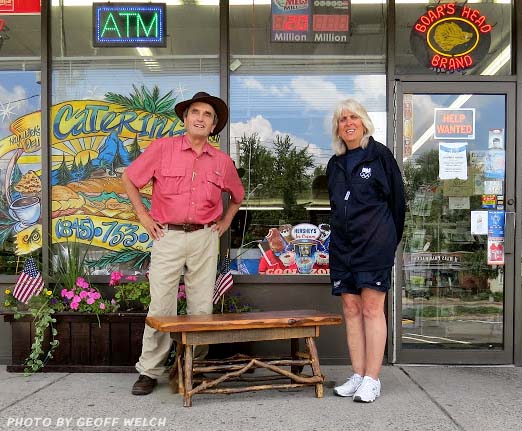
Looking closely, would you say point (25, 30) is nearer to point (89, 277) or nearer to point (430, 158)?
point (89, 277)

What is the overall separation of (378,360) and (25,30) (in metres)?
3.82

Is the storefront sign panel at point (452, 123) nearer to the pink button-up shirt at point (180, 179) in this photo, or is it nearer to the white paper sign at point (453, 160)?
the white paper sign at point (453, 160)

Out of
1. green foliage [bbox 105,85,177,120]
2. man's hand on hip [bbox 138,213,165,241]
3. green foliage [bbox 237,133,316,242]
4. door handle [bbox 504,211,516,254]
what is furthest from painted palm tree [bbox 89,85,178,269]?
door handle [bbox 504,211,516,254]

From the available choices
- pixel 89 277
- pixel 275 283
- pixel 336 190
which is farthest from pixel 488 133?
pixel 89 277

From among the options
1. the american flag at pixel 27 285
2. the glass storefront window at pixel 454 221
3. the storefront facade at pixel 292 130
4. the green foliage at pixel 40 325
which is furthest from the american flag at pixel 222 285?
the glass storefront window at pixel 454 221

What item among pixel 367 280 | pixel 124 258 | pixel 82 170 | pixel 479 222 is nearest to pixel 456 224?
pixel 479 222

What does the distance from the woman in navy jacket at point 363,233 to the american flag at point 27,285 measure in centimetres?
221

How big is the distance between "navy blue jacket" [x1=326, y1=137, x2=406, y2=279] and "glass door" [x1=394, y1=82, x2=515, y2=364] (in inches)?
45.0

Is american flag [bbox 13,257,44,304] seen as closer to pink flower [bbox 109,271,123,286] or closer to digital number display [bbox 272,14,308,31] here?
pink flower [bbox 109,271,123,286]

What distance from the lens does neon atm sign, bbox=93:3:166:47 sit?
17.4 feet

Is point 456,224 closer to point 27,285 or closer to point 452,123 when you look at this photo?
point 452,123

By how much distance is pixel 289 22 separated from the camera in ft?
17.4

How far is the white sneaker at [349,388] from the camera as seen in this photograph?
160 inches

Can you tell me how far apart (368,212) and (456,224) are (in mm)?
1495
